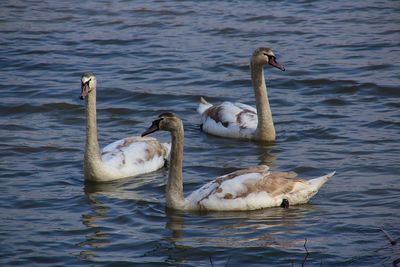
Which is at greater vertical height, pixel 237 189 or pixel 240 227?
pixel 237 189

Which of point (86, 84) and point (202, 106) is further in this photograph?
point (202, 106)

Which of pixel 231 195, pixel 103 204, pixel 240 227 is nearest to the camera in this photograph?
pixel 240 227

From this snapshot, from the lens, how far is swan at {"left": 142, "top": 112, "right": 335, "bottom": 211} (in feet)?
36.7

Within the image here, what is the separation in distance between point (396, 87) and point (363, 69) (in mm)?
1456

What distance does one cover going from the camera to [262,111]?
1461cm

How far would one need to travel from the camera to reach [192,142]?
48.1 feet

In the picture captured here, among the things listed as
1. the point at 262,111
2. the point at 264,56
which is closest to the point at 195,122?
the point at 262,111

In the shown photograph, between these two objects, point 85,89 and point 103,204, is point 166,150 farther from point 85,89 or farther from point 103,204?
point 103,204

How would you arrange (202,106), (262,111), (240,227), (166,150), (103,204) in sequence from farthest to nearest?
1. (202,106)
2. (262,111)
3. (166,150)
4. (103,204)
5. (240,227)

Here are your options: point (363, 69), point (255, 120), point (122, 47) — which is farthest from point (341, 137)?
point (122, 47)

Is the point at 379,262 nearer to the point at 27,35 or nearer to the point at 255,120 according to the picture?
the point at 255,120

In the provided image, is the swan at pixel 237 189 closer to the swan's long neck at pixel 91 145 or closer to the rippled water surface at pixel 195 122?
the rippled water surface at pixel 195 122

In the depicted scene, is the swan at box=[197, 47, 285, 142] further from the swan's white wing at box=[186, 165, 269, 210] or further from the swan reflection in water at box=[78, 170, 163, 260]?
the swan's white wing at box=[186, 165, 269, 210]

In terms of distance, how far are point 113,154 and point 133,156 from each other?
0.27 m
